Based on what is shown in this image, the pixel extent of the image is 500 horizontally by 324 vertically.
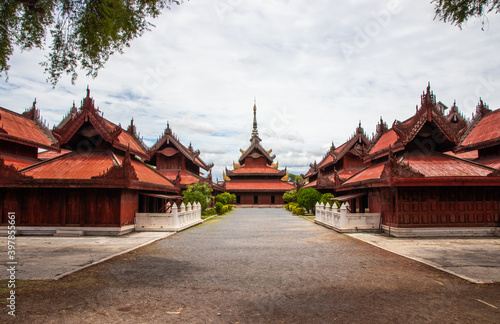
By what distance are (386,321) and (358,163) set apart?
112 feet

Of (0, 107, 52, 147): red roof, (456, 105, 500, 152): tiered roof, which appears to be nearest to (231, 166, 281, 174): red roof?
(0, 107, 52, 147): red roof

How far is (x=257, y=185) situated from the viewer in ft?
195

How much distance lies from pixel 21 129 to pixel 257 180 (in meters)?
42.8

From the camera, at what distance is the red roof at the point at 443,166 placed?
16.4 meters

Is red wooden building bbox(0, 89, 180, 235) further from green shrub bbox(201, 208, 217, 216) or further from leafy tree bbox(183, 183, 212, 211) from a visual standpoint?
green shrub bbox(201, 208, 217, 216)

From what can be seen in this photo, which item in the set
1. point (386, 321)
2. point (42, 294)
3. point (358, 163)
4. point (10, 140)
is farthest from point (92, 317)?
point (358, 163)

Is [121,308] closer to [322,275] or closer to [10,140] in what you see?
[322,275]

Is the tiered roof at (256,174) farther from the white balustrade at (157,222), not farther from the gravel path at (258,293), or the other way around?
the gravel path at (258,293)

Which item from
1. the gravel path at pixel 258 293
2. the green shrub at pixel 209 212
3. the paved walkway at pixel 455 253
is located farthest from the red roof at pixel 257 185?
the gravel path at pixel 258 293

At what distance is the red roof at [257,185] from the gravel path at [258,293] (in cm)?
4682

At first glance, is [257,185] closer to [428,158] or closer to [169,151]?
[169,151]

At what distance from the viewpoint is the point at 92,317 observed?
5375mm

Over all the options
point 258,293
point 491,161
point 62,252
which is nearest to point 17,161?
point 62,252

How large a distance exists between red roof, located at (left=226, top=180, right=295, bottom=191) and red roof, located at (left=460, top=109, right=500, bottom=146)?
36.8 meters
